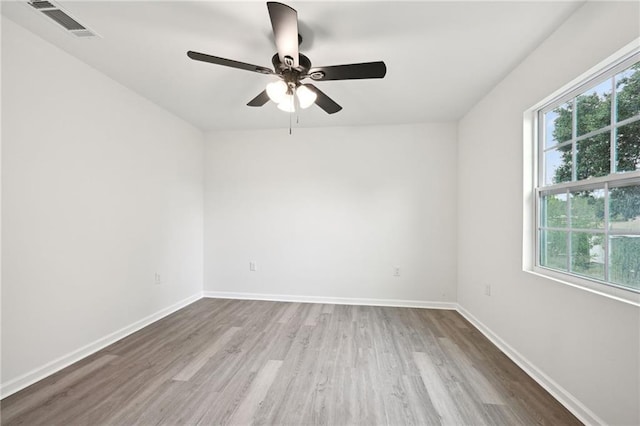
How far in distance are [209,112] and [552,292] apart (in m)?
3.89

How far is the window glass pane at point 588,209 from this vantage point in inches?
63.8

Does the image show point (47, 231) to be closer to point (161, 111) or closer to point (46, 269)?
point (46, 269)

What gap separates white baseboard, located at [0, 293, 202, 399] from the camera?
5.90ft

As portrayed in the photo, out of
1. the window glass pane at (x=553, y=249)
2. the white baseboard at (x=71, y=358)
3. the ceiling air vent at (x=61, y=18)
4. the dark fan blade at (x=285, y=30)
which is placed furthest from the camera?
the window glass pane at (x=553, y=249)

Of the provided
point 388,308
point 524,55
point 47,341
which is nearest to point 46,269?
point 47,341

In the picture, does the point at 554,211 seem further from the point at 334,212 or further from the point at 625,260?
the point at 334,212

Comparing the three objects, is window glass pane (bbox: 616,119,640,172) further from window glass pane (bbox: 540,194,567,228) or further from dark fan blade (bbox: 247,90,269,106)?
dark fan blade (bbox: 247,90,269,106)

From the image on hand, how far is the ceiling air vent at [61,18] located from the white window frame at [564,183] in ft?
11.1

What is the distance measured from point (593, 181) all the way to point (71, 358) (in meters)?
4.09

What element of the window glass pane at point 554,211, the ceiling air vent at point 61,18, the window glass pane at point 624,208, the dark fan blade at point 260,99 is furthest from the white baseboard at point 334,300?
the ceiling air vent at point 61,18

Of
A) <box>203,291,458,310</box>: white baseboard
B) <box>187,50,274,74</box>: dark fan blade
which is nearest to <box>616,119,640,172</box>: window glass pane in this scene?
<box>187,50,274,74</box>: dark fan blade

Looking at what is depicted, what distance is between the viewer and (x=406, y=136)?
3.70 m

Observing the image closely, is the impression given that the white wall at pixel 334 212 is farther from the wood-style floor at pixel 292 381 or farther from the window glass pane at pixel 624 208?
the window glass pane at pixel 624 208

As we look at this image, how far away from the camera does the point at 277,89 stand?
6.12 feet
